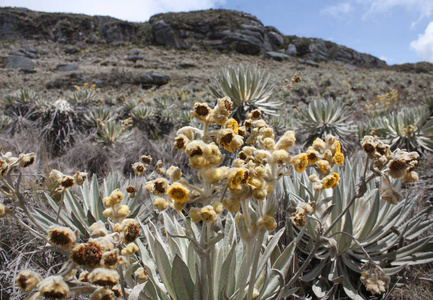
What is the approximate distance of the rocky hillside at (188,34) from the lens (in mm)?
43312

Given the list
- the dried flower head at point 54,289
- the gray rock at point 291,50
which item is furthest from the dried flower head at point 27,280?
the gray rock at point 291,50

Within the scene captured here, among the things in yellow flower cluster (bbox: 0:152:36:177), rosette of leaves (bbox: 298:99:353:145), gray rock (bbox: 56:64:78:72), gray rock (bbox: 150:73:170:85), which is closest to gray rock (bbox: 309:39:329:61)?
gray rock (bbox: 150:73:170:85)

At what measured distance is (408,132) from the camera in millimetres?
4242

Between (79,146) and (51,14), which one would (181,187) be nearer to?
(79,146)

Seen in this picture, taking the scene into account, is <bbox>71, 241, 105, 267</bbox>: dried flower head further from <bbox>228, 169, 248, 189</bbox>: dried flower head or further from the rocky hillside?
the rocky hillside

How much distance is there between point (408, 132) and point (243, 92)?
2.94 meters

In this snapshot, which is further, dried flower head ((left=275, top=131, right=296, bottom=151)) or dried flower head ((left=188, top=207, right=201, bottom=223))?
dried flower head ((left=275, top=131, right=296, bottom=151))

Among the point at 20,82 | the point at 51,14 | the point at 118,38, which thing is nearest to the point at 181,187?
the point at 20,82

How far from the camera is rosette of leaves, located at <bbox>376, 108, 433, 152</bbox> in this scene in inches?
Result: 171

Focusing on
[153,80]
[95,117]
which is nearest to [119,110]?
[95,117]

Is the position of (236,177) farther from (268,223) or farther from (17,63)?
(17,63)

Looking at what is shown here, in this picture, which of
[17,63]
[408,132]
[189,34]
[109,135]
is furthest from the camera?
[189,34]

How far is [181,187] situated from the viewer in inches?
35.3

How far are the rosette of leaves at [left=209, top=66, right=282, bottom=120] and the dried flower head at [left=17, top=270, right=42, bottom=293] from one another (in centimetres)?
349
